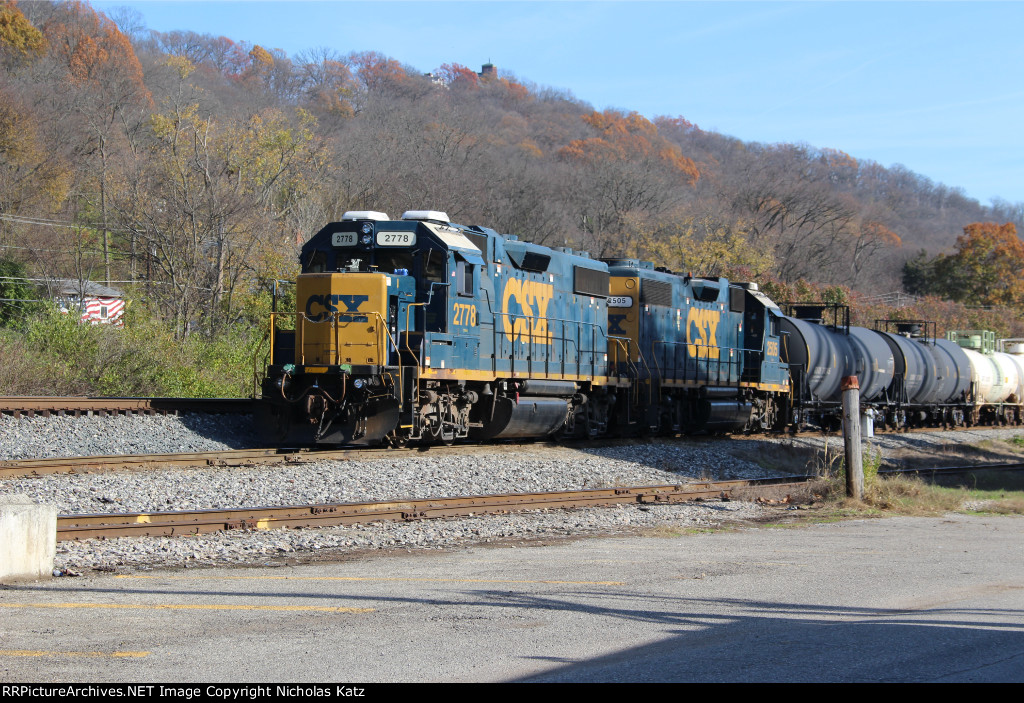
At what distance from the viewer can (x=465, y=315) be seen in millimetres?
15828

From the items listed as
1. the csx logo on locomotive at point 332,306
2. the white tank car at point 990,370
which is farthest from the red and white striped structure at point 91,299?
the white tank car at point 990,370

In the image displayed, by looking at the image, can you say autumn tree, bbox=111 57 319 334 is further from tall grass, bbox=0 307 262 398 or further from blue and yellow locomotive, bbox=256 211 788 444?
blue and yellow locomotive, bbox=256 211 788 444

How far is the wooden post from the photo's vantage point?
12.7 metres

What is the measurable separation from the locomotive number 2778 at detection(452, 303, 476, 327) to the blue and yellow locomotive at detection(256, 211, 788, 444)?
0.03 m

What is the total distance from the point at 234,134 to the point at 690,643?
3636 cm

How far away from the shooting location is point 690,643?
543cm

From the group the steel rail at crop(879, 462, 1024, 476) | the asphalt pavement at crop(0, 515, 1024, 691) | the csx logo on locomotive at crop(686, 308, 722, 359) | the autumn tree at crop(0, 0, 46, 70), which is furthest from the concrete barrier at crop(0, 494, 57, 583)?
the autumn tree at crop(0, 0, 46, 70)

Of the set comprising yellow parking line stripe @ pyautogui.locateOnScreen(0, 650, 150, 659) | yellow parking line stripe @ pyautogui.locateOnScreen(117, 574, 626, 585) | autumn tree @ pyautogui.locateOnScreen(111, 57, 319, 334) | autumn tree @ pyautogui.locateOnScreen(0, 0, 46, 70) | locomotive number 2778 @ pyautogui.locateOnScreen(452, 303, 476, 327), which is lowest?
yellow parking line stripe @ pyautogui.locateOnScreen(117, 574, 626, 585)

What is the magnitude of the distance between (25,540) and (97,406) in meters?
9.92

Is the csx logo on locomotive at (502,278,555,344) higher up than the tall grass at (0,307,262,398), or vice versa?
the csx logo on locomotive at (502,278,555,344)

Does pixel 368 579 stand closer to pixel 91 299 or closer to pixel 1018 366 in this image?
pixel 91 299

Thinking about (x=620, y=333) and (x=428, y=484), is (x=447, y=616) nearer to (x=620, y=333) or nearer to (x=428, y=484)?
(x=428, y=484)

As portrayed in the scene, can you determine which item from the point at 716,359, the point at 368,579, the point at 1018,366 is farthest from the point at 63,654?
the point at 1018,366

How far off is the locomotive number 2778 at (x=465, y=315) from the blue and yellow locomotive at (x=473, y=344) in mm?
28
